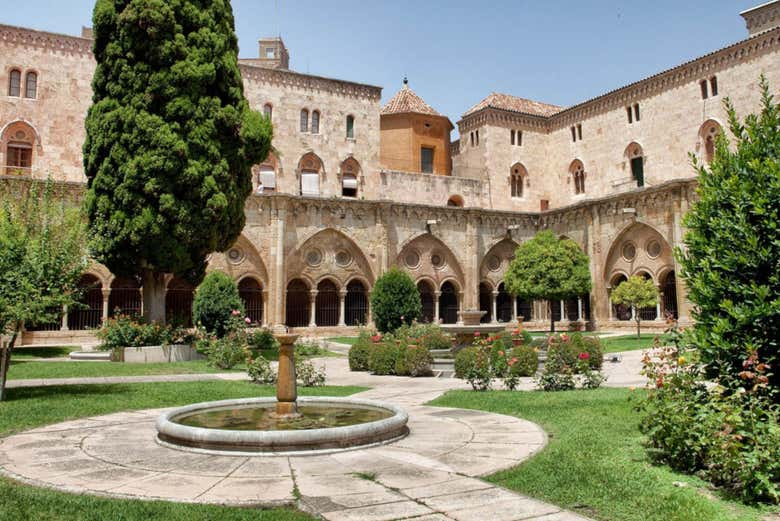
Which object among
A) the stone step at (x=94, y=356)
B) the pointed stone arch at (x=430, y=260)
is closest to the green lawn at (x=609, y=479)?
the stone step at (x=94, y=356)

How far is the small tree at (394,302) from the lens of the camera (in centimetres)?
2298

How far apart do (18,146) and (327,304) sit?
1526cm

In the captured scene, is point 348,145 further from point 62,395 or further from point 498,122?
point 62,395

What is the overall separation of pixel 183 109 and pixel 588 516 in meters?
15.8

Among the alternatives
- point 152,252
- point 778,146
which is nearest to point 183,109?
point 152,252

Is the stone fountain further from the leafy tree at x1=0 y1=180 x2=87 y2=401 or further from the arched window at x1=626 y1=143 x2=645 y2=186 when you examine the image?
the arched window at x1=626 y1=143 x2=645 y2=186

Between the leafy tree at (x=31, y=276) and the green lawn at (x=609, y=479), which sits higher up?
the leafy tree at (x=31, y=276)

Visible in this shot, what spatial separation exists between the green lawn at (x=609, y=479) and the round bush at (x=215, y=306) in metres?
14.2

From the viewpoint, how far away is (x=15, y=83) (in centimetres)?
2650

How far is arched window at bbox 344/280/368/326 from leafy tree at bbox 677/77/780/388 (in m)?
25.3

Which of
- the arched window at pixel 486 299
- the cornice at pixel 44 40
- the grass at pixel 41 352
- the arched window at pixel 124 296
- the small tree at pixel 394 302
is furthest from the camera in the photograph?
the arched window at pixel 486 299

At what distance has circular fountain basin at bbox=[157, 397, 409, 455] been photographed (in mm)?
5805

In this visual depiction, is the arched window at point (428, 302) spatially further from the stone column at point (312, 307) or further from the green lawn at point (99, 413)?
the green lawn at point (99, 413)

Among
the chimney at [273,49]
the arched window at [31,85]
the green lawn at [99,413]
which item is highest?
the chimney at [273,49]
